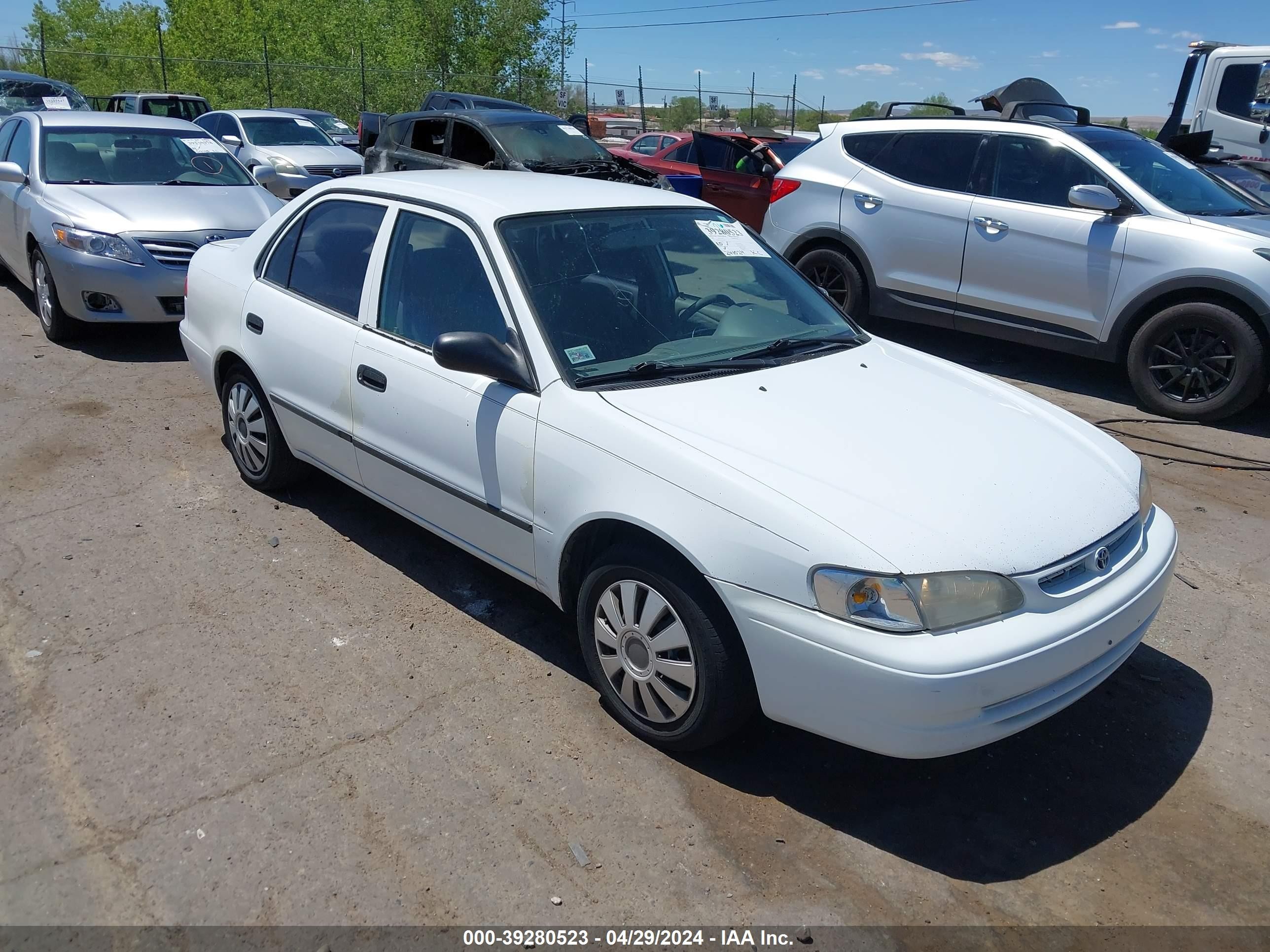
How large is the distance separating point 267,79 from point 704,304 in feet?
93.1

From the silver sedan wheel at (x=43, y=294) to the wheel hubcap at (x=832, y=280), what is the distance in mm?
5999

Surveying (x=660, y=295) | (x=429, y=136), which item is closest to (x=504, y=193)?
(x=660, y=295)

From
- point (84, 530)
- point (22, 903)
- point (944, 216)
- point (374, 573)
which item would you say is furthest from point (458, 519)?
point (944, 216)

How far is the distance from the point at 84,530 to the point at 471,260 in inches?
96.5

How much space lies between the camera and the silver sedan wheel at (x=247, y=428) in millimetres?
5016

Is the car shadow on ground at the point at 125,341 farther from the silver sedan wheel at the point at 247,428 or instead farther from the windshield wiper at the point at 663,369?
the windshield wiper at the point at 663,369

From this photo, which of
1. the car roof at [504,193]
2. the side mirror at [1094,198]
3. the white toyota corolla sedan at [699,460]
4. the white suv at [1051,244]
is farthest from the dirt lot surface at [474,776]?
the side mirror at [1094,198]

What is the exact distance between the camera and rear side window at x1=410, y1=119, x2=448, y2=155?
12.1 metres

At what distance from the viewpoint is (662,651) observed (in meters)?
3.16

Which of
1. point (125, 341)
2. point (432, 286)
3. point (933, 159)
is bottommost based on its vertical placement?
point (125, 341)

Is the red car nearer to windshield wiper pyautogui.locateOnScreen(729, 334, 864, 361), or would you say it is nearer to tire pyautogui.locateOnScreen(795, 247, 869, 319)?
tire pyautogui.locateOnScreen(795, 247, 869, 319)

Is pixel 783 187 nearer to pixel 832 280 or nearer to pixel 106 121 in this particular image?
pixel 832 280

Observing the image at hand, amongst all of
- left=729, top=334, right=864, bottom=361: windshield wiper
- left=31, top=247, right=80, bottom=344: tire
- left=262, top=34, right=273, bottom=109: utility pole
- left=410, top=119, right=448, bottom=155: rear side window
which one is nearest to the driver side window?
left=729, top=334, right=864, bottom=361: windshield wiper

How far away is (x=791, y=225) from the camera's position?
8.78 metres
